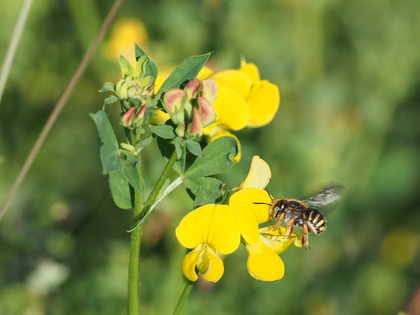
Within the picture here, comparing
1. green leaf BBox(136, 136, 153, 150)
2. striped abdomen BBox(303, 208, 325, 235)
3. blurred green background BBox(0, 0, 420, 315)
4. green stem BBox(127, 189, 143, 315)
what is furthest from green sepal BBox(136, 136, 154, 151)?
blurred green background BBox(0, 0, 420, 315)

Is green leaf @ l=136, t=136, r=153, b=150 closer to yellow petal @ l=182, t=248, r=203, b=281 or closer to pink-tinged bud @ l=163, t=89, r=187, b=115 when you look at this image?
pink-tinged bud @ l=163, t=89, r=187, b=115

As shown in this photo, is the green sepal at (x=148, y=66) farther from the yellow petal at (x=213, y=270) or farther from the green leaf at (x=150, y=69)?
the yellow petal at (x=213, y=270)

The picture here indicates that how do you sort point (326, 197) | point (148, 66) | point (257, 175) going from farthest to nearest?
point (326, 197) → point (257, 175) → point (148, 66)

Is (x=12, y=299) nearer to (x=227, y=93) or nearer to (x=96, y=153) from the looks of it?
(x=96, y=153)

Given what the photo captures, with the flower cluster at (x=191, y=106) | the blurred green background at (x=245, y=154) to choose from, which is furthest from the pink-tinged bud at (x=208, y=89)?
the blurred green background at (x=245, y=154)

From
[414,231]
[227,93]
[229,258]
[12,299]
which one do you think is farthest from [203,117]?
[414,231]

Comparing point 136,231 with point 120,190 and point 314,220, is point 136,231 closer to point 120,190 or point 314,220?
point 120,190

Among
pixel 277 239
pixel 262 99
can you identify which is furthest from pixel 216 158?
pixel 262 99
